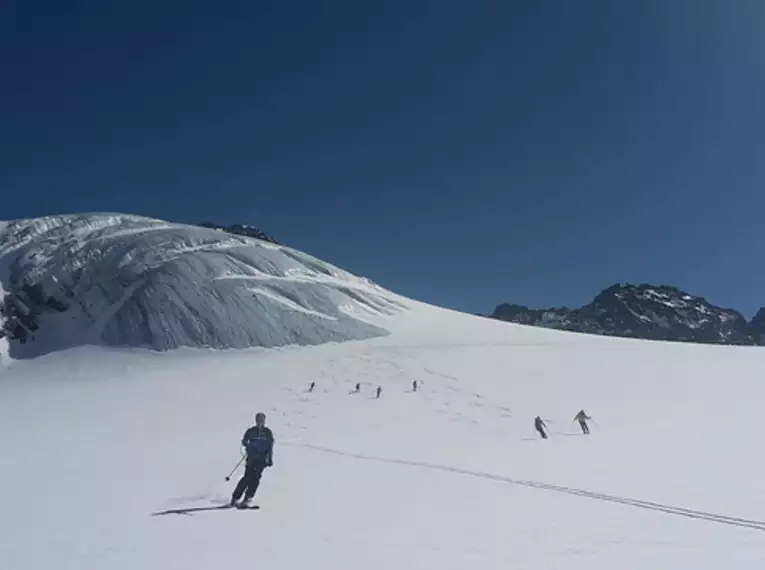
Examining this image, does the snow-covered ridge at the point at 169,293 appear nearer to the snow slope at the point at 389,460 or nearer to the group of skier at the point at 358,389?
the snow slope at the point at 389,460

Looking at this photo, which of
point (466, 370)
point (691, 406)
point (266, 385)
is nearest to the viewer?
point (691, 406)

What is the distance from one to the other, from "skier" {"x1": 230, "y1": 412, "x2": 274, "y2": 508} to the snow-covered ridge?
3964cm

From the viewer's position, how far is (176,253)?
209 ft

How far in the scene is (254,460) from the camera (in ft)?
46.8

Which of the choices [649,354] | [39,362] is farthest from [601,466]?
[39,362]

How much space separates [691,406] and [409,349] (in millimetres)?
20944

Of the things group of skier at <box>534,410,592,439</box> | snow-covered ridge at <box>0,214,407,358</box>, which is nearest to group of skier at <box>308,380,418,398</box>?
group of skier at <box>534,410,592,439</box>

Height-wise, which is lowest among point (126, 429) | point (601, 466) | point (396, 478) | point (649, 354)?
point (126, 429)

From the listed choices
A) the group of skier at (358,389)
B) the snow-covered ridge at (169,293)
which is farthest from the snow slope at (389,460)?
the snow-covered ridge at (169,293)

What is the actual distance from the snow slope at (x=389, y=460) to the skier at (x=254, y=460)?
55 cm

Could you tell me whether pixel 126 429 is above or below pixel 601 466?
below

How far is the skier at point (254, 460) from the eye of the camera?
14.0 m

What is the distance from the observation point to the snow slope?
10.3 m

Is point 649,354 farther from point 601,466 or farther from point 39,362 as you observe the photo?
point 39,362
